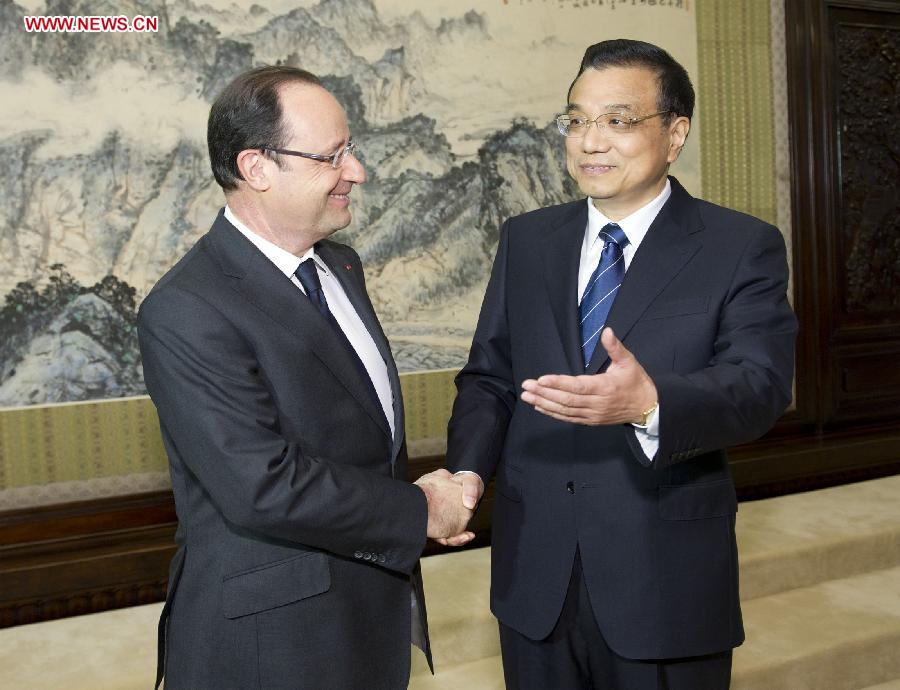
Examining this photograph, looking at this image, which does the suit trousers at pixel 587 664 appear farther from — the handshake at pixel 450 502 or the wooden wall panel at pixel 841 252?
the wooden wall panel at pixel 841 252

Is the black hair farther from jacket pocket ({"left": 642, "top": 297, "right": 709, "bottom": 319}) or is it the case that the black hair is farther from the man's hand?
the man's hand

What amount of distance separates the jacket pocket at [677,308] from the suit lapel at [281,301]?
57cm

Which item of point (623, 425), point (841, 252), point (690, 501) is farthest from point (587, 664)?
point (841, 252)

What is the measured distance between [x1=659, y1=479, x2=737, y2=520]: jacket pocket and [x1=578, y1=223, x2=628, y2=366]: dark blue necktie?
303 millimetres

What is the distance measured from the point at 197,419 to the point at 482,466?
662mm

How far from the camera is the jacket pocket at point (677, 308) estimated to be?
1.95 metres

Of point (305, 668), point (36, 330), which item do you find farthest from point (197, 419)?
point (36, 330)

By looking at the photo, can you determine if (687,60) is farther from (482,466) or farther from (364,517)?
(364,517)

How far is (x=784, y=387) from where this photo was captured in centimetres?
190

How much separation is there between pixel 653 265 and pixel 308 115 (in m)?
0.73

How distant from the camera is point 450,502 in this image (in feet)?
6.40

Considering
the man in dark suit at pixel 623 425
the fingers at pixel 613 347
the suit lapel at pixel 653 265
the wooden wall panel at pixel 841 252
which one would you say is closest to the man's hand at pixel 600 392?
the fingers at pixel 613 347

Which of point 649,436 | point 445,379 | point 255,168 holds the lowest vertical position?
point 445,379

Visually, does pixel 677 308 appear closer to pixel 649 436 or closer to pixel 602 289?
pixel 602 289
